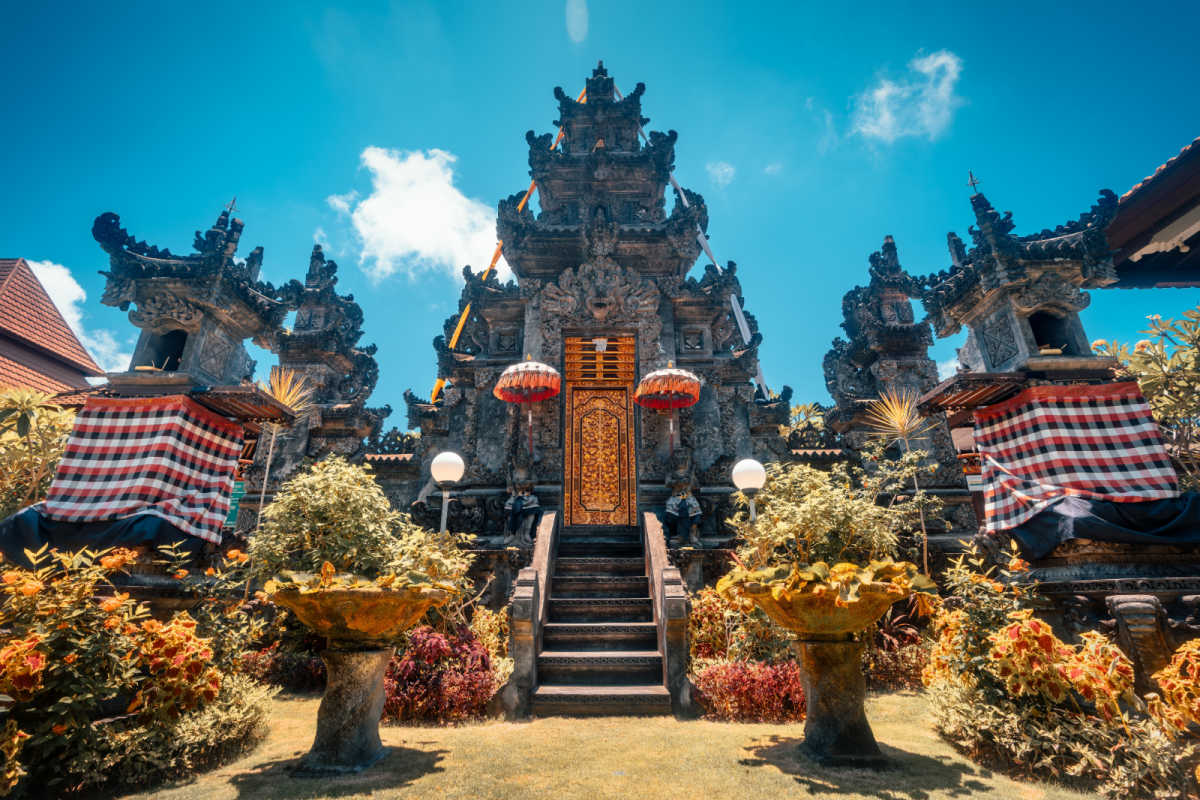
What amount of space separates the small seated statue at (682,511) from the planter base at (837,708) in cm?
Result: 512

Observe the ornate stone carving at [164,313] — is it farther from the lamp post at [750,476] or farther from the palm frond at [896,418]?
the palm frond at [896,418]

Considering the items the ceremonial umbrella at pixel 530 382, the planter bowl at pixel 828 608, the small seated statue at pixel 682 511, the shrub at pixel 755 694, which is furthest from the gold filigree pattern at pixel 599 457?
the planter bowl at pixel 828 608

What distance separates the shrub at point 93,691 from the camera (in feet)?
12.0

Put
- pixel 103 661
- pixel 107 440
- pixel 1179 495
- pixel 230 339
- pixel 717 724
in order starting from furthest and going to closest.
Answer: pixel 230 339, pixel 107 440, pixel 1179 495, pixel 717 724, pixel 103 661

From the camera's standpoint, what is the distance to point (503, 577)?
9.33 meters

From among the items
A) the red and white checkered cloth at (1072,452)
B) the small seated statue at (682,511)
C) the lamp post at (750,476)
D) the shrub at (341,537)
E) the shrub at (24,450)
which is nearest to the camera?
the shrub at (341,537)

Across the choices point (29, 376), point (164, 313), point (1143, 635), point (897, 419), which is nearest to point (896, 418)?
point (897, 419)

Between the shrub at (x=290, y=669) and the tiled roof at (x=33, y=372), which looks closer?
the shrub at (x=290, y=669)

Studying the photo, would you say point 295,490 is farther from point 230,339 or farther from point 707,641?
point 230,339

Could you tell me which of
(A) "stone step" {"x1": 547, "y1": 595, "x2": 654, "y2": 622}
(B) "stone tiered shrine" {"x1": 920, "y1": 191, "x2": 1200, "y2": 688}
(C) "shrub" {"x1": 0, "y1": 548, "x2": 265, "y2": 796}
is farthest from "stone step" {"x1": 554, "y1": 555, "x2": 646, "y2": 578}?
(B) "stone tiered shrine" {"x1": 920, "y1": 191, "x2": 1200, "y2": 688}

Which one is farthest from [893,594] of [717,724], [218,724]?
[218,724]

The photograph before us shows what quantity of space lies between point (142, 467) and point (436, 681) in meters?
6.27

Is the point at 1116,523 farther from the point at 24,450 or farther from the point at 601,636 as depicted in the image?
the point at 24,450

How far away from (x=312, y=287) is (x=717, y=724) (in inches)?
644
